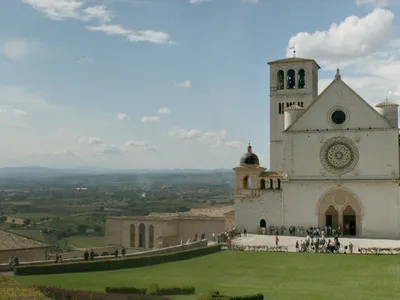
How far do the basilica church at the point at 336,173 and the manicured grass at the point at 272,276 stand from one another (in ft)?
38.0

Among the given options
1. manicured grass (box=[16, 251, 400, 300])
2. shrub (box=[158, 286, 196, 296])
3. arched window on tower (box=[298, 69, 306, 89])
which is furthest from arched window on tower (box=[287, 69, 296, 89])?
shrub (box=[158, 286, 196, 296])

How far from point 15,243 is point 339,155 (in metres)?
26.4

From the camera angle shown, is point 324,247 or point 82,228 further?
point 82,228

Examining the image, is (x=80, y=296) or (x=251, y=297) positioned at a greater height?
(x=80, y=296)

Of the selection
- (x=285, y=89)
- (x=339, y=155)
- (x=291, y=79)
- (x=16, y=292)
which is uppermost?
(x=291, y=79)

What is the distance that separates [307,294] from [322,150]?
25.2 metres

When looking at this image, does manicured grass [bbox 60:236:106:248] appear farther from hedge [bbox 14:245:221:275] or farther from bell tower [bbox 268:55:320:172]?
hedge [bbox 14:245:221:275]

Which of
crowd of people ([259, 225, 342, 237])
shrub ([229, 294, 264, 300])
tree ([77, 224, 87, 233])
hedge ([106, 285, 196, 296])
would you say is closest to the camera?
shrub ([229, 294, 264, 300])

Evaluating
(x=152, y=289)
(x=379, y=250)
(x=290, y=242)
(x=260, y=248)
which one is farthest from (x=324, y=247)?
(x=152, y=289)

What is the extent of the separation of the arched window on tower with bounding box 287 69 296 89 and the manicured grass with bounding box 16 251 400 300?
24063mm

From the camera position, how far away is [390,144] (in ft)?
158

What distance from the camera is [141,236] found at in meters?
54.8

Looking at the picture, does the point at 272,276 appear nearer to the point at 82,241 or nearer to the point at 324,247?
the point at 324,247

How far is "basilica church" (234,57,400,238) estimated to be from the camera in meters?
48.2
